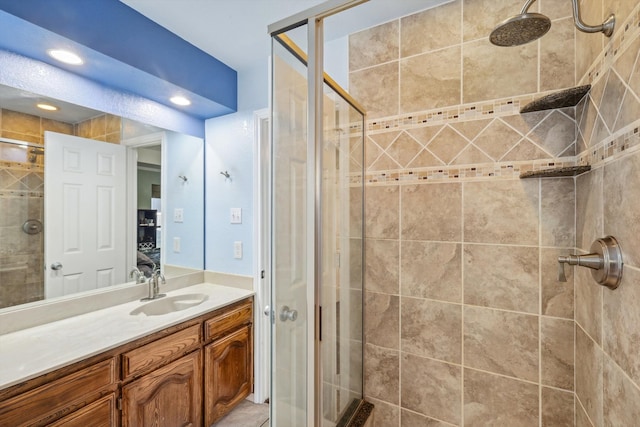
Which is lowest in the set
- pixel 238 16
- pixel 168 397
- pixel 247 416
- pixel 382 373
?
pixel 247 416

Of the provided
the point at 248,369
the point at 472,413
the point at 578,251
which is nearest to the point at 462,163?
the point at 578,251

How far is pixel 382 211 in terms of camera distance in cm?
148

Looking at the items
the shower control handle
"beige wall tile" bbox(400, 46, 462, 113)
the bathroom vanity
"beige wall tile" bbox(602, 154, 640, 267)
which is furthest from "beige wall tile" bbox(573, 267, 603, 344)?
the bathroom vanity

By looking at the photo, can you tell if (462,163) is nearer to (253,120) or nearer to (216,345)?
(253,120)

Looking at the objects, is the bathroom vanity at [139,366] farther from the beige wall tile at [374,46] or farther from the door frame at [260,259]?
the beige wall tile at [374,46]

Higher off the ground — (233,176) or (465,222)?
(233,176)

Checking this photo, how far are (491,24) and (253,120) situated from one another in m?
1.52

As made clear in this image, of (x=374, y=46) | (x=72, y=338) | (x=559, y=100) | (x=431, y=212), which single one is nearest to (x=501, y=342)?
(x=431, y=212)

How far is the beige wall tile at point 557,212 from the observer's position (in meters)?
1.12

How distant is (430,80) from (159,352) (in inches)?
75.8

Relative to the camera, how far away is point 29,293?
1.35 m

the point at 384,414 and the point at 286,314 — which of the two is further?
the point at 384,414

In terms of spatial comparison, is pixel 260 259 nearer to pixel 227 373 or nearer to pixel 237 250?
pixel 237 250

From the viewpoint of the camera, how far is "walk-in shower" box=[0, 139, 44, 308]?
1.29 m
